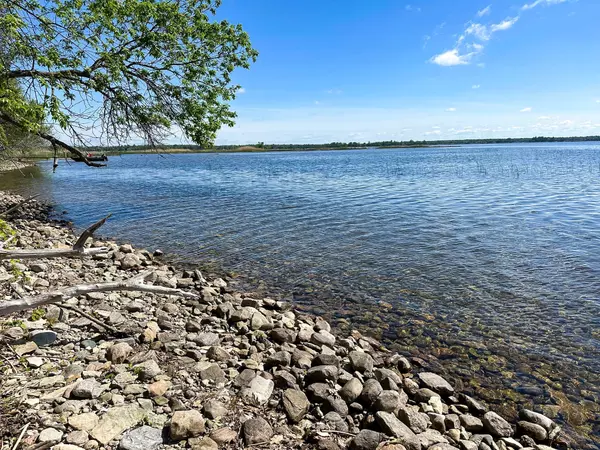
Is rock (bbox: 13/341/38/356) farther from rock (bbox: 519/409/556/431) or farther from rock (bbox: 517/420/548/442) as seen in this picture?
rock (bbox: 519/409/556/431)

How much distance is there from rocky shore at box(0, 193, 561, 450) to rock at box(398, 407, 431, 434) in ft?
0.05

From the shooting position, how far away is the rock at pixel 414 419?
4.67m

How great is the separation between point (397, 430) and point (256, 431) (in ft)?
5.77

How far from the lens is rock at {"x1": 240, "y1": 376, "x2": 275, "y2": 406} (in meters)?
4.69

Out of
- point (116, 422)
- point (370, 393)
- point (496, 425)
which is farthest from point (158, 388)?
point (496, 425)

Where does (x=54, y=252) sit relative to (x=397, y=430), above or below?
above

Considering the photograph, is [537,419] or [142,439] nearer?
[142,439]

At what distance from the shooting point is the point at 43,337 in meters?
5.49

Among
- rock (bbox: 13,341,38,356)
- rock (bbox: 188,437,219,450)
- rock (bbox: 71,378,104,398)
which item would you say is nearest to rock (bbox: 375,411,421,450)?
rock (bbox: 188,437,219,450)

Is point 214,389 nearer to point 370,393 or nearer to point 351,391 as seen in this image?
point 351,391

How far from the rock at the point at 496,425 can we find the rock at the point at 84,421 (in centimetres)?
Result: 509

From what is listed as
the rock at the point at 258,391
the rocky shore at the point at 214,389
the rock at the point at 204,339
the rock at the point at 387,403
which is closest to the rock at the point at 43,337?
the rocky shore at the point at 214,389

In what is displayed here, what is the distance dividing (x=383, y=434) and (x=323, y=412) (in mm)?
836

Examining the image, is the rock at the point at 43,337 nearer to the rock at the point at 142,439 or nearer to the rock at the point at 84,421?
the rock at the point at 84,421
